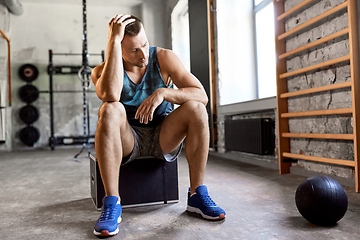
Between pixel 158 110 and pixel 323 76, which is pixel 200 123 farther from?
pixel 323 76

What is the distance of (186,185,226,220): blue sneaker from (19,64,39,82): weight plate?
5899mm

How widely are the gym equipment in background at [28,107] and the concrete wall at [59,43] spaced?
0.14 meters

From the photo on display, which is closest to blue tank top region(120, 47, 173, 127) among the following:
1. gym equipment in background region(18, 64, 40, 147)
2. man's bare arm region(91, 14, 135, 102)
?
man's bare arm region(91, 14, 135, 102)

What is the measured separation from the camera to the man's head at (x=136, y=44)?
1577 mm

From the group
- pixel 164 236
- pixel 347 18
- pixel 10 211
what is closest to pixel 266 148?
pixel 347 18

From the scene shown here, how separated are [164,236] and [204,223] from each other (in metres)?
0.24

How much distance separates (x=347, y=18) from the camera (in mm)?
2109

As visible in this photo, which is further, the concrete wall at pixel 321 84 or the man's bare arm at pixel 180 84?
the concrete wall at pixel 321 84

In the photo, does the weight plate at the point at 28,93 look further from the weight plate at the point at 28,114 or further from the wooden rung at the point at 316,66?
the wooden rung at the point at 316,66

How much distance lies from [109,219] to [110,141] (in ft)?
1.13

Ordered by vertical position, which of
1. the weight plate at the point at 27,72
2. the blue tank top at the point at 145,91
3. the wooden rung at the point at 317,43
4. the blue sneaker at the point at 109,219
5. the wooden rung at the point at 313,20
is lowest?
the blue sneaker at the point at 109,219

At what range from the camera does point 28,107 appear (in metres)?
6.45

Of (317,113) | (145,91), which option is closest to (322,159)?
(317,113)

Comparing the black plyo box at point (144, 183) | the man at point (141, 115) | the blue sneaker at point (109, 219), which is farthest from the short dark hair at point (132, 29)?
the blue sneaker at point (109, 219)
